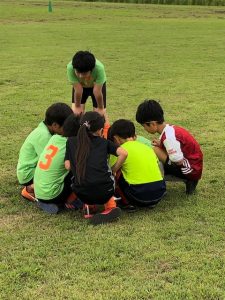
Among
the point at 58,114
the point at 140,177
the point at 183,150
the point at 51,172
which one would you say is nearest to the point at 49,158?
the point at 51,172

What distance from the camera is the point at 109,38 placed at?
2033cm

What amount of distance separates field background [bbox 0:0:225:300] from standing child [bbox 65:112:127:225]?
194 mm

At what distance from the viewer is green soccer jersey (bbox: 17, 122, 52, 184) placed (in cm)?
470

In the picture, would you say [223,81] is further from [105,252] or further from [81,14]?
[81,14]

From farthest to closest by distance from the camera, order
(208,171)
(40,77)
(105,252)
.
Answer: (40,77), (208,171), (105,252)

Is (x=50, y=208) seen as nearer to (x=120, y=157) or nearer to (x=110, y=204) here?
(x=110, y=204)

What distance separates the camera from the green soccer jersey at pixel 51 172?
14.2ft

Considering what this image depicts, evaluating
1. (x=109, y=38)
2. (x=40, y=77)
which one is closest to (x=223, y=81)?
(x=40, y=77)

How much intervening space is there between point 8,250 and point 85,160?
958 mm

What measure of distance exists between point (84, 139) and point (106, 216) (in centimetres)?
67

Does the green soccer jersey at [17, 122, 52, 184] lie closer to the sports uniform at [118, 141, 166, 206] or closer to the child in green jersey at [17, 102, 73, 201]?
the child in green jersey at [17, 102, 73, 201]

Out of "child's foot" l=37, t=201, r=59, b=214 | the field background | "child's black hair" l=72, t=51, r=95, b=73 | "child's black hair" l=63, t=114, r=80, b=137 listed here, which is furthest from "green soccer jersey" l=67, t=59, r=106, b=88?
"child's foot" l=37, t=201, r=59, b=214

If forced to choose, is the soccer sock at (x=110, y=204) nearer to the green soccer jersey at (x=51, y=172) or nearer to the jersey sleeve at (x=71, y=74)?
the green soccer jersey at (x=51, y=172)

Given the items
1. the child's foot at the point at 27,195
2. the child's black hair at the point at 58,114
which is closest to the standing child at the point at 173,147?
the child's black hair at the point at 58,114
